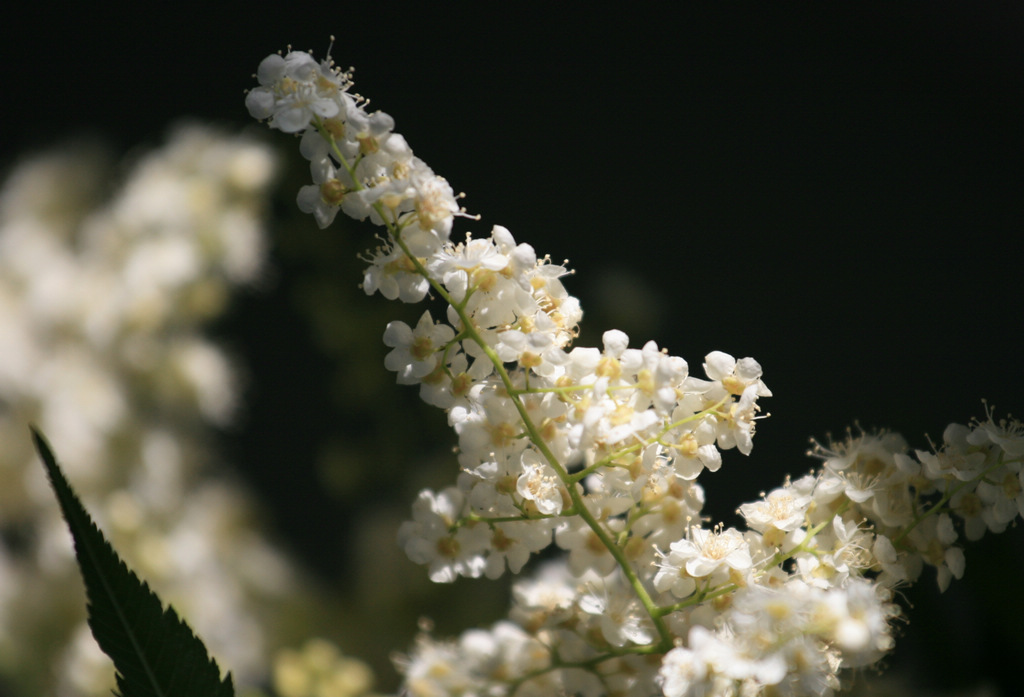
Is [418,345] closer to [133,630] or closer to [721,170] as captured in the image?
[133,630]

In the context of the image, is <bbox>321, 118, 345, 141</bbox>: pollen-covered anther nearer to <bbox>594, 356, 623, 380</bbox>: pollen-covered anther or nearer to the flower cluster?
the flower cluster

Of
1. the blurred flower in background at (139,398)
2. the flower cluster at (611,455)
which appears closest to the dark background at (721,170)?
the blurred flower in background at (139,398)

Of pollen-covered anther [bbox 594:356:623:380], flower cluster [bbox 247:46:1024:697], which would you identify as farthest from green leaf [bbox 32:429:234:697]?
pollen-covered anther [bbox 594:356:623:380]

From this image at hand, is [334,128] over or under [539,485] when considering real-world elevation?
over

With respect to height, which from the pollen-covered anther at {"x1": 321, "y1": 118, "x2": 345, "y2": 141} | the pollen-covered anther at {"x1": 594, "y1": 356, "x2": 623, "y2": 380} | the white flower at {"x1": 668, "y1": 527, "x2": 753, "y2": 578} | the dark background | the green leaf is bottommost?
the green leaf

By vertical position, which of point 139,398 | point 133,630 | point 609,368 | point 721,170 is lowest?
point 133,630

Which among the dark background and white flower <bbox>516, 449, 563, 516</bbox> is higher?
the dark background

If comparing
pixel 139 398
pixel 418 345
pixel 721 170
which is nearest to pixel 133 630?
pixel 418 345
